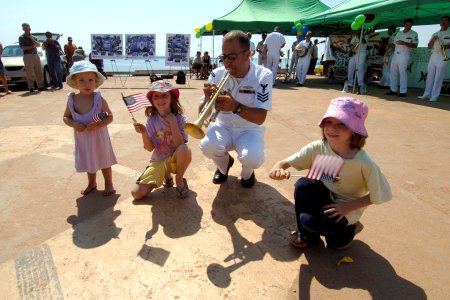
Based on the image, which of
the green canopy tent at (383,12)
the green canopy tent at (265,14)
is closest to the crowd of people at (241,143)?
the green canopy tent at (383,12)

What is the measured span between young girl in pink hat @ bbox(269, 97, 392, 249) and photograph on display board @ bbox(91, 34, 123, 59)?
13.5 meters

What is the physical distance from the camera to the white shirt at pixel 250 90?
295cm

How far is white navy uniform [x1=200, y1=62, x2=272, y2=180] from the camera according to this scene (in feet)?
9.66

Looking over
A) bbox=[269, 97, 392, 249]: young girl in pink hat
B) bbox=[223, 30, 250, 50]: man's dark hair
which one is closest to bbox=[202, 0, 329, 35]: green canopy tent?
bbox=[223, 30, 250, 50]: man's dark hair

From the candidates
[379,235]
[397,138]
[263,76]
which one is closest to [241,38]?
[263,76]

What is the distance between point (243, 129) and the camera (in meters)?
3.19

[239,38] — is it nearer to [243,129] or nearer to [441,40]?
[243,129]

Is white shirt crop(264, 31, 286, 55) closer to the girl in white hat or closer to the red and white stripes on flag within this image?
the girl in white hat

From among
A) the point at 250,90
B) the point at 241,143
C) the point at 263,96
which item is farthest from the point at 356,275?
the point at 250,90

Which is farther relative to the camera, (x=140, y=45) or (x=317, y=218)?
(x=140, y=45)

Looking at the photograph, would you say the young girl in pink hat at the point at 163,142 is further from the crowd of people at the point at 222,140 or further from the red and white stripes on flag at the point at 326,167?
the red and white stripes on flag at the point at 326,167

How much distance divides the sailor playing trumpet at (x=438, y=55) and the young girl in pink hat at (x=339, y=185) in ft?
25.8

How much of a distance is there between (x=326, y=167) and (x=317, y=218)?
1.13 feet

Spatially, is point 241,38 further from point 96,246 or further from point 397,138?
point 397,138
